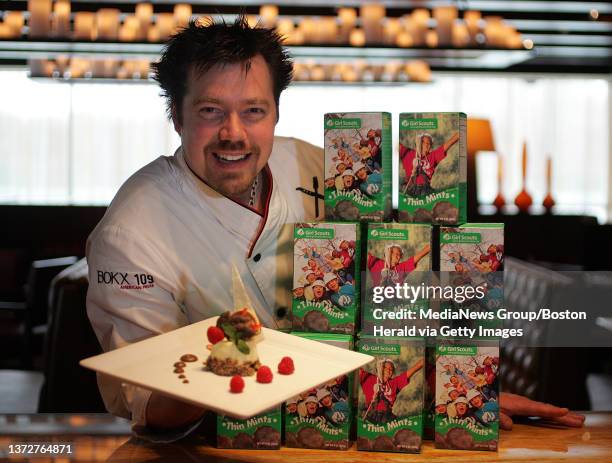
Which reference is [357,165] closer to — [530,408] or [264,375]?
[264,375]

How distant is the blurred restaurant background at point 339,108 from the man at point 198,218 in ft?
0.72

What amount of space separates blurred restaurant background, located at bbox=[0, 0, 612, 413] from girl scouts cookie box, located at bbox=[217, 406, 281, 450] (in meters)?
0.94

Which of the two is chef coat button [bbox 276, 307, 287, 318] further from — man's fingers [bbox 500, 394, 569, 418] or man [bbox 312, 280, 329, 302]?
man's fingers [bbox 500, 394, 569, 418]

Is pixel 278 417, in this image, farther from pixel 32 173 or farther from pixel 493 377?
pixel 32 173

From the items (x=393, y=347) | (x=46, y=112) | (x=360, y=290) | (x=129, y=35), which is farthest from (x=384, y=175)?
(x=46, y=112)

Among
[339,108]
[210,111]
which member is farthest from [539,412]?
[339,108]

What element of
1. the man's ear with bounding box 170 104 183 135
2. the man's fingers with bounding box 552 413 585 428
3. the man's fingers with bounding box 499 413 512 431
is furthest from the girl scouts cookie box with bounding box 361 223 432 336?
the man's ear with bounding box 170 104 183 135

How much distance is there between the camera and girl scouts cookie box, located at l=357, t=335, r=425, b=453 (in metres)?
1.41

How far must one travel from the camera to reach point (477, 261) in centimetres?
143

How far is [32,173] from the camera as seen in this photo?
33.7ft

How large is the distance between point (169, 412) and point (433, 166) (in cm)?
70

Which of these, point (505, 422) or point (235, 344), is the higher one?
point (235, 344)

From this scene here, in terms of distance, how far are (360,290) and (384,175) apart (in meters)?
0.24

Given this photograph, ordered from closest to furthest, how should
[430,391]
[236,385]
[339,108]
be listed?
[236,385]
[430,391]
[339,108]
